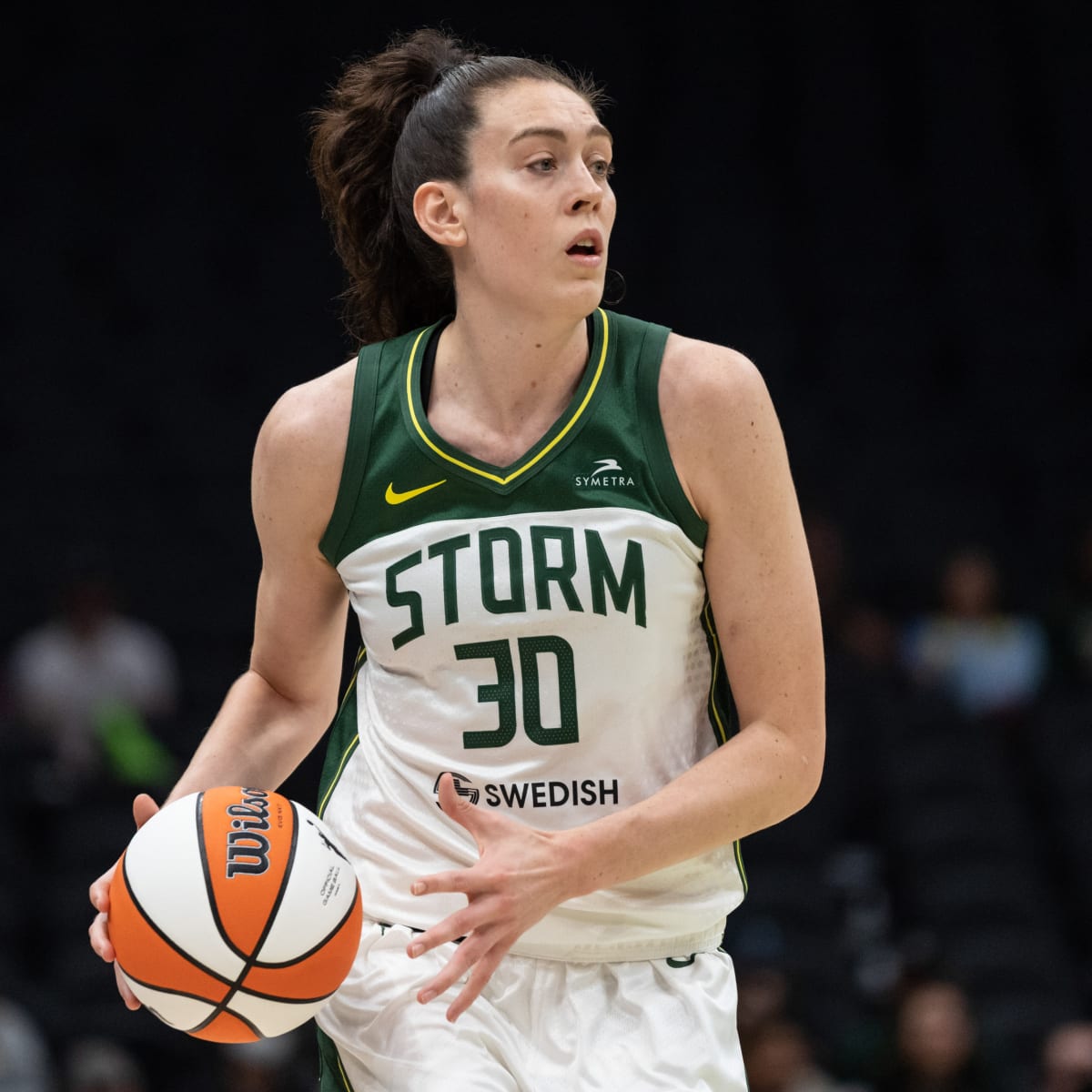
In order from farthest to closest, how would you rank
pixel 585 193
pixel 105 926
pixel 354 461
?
pixel 354 461
pixel 585 193
pixel 105 926

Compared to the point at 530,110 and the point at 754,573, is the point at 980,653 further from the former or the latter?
the point at 530,110

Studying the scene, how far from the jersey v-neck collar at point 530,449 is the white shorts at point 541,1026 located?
2.77 ft

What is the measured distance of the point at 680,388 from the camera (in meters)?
3.30

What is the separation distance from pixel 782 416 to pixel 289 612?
22.2 feet

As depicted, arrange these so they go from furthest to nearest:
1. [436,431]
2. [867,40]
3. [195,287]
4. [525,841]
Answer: [867,40], [195,287], [436,431], [525,841]

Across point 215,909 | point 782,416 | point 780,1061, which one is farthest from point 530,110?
point 782,416

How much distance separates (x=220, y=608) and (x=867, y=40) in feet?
18.6

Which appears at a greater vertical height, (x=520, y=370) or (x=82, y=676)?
(x=520, y=370)

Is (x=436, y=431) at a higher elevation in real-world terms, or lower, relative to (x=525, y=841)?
higher

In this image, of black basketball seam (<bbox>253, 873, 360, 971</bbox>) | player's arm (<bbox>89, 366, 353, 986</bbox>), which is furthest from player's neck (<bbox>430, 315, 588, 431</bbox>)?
black basketball seam (<bbox>253, 873, 360, 971</bbox>)

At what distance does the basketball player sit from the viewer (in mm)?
3242

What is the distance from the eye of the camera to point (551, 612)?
128 inches

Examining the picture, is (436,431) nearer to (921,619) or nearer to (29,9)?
(921,619)

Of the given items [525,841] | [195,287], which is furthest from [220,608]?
[525,841]
